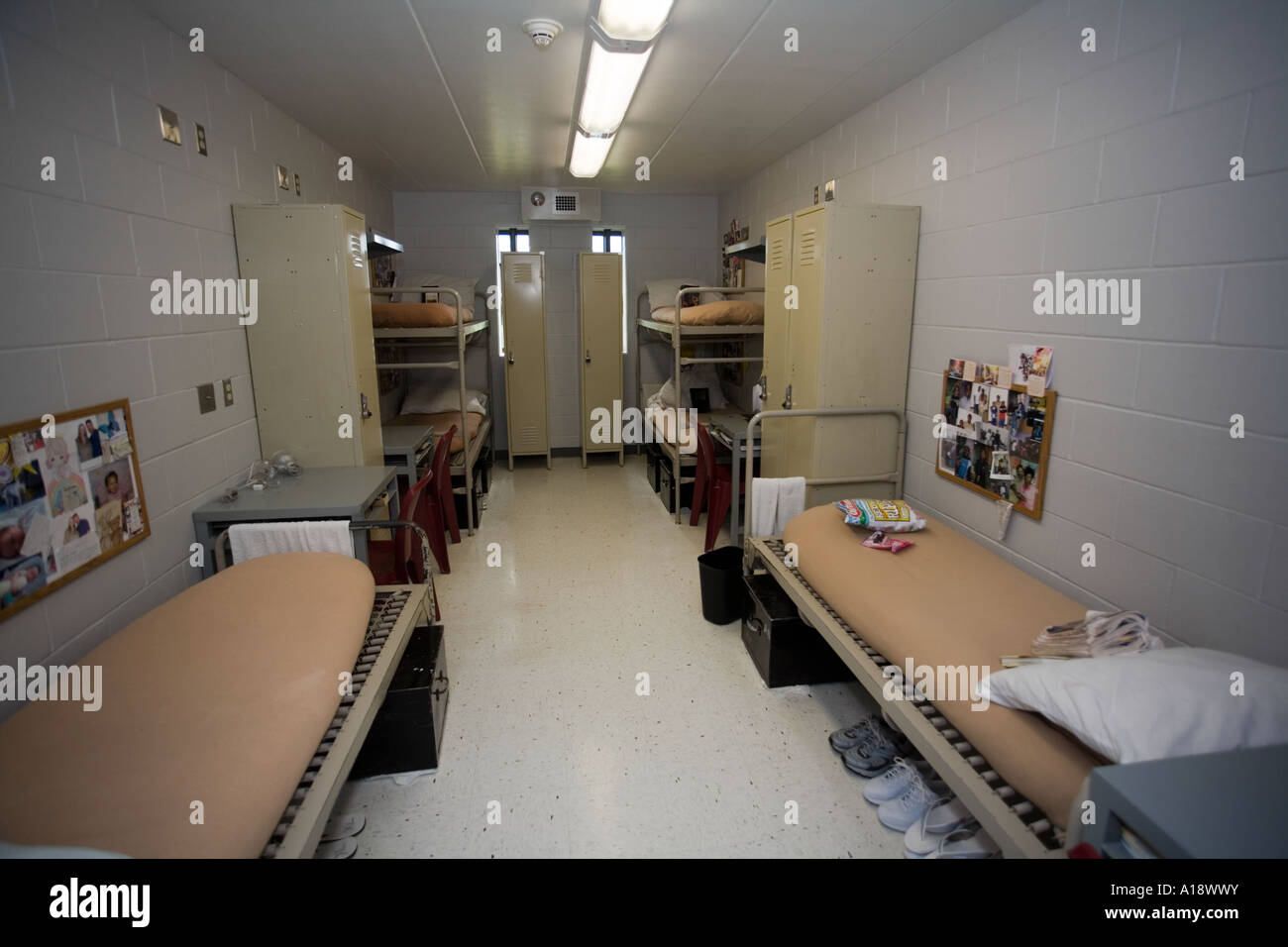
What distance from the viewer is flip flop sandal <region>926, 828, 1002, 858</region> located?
1.76 m

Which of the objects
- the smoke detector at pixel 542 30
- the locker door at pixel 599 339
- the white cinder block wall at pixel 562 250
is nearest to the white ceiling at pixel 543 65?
the smoke detector at pixel 542 30

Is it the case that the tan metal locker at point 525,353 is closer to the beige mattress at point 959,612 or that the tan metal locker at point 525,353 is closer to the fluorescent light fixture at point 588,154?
the fluorescent light fixture at point 588,154

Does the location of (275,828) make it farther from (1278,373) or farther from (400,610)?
(1278,373)

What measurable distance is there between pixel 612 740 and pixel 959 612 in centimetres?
127

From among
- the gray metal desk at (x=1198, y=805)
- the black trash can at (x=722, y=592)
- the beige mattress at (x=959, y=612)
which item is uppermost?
the gray metal desk at (x=1198, y=805)

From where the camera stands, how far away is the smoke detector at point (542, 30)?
2543 millimetres

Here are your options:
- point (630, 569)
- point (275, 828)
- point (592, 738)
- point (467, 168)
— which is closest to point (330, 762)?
point (275, 828)

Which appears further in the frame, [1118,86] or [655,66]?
[655,66]

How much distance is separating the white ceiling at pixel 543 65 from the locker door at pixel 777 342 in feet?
2.39

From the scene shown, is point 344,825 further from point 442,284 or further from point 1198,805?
point 442,284

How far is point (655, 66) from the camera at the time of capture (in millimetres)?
3064

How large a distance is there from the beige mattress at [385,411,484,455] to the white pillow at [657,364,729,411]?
1.63 metres

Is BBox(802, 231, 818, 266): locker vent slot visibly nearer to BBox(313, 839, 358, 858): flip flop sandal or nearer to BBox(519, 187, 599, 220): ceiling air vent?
BBox(313, 839, 358, 858): flip flop sandal
